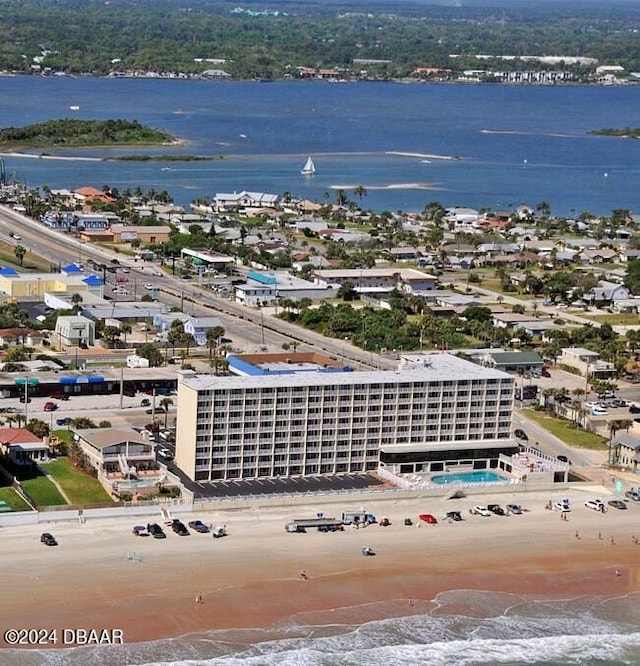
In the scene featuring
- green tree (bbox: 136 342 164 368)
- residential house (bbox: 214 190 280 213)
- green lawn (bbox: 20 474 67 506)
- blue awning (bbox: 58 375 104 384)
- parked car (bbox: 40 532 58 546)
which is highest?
parked car (bbox: 40 532 58 546)

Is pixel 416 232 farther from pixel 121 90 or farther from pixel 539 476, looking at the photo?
pixel 121 90

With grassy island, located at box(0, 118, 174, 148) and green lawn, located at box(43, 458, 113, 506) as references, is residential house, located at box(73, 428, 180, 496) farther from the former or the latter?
grassy island, located at box(0, 118, 174, 148)

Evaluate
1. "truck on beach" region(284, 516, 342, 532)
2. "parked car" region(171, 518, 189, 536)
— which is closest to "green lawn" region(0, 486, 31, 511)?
"parked car" region(171, 518, 189, 536)

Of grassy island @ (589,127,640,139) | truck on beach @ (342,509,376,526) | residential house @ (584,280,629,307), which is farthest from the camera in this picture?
grassy island @ (589,127,640,139)

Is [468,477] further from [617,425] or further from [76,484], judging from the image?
[76,484]

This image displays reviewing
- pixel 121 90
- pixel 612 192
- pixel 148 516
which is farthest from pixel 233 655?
pixel 121 90

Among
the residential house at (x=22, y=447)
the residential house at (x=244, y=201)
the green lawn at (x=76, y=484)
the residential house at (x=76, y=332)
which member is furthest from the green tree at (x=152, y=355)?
the residential house at (x=244, y=201)
